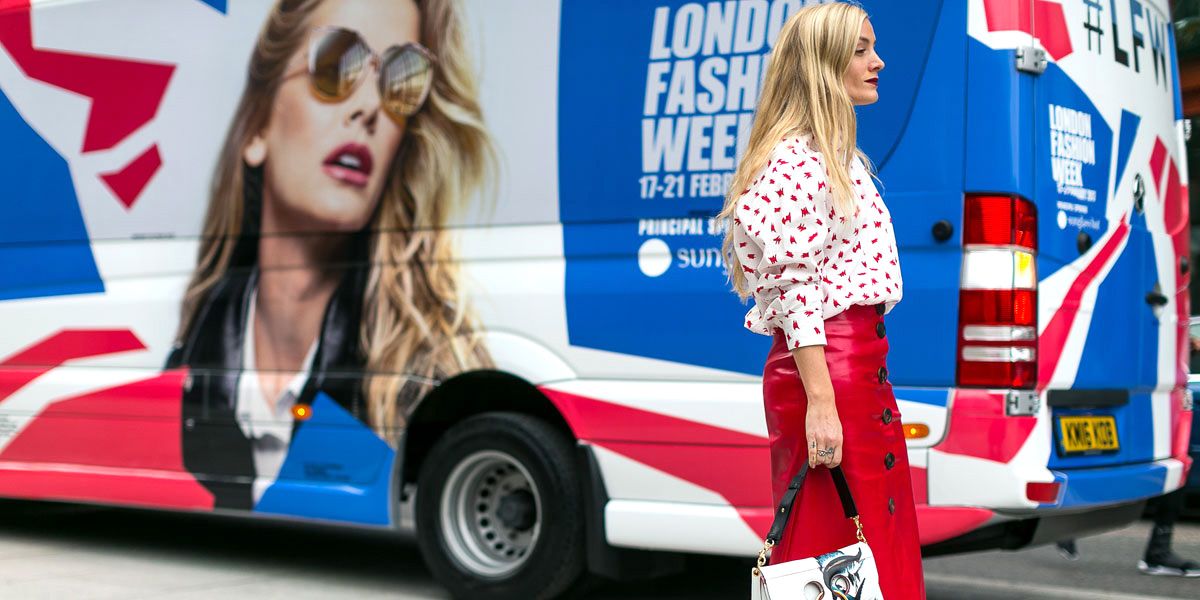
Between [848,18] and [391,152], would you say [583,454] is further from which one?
[848,18]

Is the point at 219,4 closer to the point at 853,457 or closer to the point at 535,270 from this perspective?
the point at 535,270

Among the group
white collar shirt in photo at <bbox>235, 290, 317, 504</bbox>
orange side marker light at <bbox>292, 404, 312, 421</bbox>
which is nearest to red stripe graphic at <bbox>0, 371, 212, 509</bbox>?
white collar shirt in photo at <bbox>235, 290, 317, 504</bbox>

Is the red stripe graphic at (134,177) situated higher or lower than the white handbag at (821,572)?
higher

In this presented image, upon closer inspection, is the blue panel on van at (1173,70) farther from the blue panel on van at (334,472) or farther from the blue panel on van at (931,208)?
the blue panel on van at (334,472)

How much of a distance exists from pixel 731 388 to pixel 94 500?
3311 millimetres

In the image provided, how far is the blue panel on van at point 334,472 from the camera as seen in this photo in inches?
250

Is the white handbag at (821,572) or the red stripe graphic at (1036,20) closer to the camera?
the white handbag at (821,572)

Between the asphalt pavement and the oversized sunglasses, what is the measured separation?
2.07 m

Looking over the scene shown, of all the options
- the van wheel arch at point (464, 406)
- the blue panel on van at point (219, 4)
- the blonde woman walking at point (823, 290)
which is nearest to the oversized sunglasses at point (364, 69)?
the blue panel on van at point (219, 4)

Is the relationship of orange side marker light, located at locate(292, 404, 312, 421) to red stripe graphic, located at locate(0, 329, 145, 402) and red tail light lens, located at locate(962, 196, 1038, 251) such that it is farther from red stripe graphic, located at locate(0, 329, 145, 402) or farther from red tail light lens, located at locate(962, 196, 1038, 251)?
red tail light lens, located at locate(962, 196, 1038, 251)

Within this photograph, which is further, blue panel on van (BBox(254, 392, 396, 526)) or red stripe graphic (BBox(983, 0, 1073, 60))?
blue panel on van (BBox(254, 392, 396, 526))

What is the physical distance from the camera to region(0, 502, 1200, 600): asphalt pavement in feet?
22.0

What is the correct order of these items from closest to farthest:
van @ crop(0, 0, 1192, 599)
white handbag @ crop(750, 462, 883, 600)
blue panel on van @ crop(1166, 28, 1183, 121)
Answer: white handbag @ crop(750, 462, 883, 600) → van @ crop(0, 0, 1192, 599) → blue panel on van @ crop(1166, 28, 1183, 121)

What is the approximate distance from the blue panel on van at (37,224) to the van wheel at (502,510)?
2093 mm
